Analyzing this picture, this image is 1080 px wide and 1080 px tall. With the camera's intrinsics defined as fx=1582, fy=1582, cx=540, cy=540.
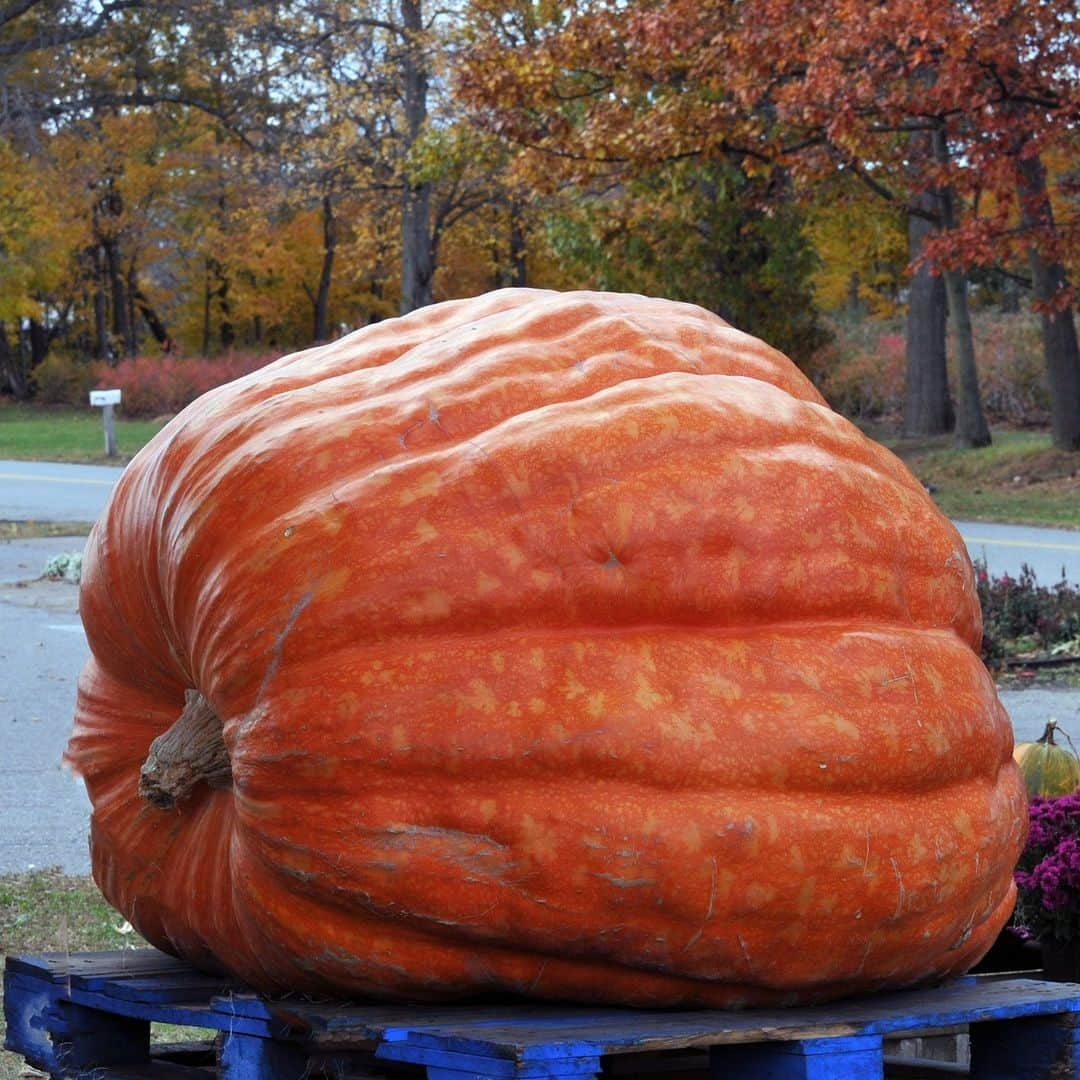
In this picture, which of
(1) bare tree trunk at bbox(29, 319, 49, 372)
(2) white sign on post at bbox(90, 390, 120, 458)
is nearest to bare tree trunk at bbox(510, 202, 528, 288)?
(2) white sign on post at bbox(90, 390, 120, 458)

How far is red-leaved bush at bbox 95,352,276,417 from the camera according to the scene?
3609 centimetres

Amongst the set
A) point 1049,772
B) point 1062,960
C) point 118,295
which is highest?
point 118,295

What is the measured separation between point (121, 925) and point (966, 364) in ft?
62.7

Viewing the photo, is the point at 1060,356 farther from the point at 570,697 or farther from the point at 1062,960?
the point at 570,697

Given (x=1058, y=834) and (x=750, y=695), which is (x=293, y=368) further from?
(x=1058, y=834)

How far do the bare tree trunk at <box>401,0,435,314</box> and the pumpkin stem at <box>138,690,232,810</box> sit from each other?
2809 centimetres

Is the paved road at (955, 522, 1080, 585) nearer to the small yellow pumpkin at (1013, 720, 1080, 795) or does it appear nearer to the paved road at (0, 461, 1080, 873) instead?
the paved road at (0, 461, 1080, 873)

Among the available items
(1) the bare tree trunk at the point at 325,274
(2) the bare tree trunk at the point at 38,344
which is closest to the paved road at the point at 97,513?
(1) the bare tree trunk at the point at 325,274

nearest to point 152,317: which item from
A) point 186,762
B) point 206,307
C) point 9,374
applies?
point 206,307

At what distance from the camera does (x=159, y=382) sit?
36188 mm

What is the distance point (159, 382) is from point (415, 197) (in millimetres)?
8100

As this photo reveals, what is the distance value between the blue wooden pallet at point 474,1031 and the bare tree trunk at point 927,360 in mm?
23410

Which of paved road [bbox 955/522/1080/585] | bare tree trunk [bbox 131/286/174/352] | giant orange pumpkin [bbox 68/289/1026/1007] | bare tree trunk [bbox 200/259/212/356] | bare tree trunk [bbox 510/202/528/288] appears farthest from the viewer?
bare tree trunk [bbox 131/286/174/352]

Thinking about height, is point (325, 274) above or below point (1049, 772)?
above
